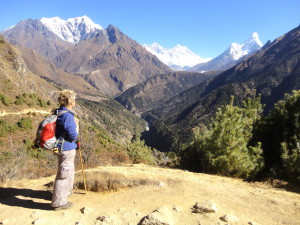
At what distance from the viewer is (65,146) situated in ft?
25.2

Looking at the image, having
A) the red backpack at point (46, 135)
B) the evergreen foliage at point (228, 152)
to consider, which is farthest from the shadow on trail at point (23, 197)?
the evergreen foliage at point (228, 152)

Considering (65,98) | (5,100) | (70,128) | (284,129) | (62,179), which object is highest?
(5,100)

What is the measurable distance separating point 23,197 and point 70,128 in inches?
142

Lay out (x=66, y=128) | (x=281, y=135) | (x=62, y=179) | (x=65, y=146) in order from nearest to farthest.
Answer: (x=66, y=128)
(x=65, y=146)
(x=62, y=179)
(x=281, y=135)

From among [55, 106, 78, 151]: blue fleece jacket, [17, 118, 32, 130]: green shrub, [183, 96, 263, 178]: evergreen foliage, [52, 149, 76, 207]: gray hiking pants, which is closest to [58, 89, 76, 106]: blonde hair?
[55, 106, 78, 151]: blue fleece jacket

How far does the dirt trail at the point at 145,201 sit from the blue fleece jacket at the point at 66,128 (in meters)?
2.00

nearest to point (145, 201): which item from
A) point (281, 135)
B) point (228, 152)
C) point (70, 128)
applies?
point (70, 128)

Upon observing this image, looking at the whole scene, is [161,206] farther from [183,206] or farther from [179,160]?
[179,160]

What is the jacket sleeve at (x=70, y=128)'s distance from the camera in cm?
748

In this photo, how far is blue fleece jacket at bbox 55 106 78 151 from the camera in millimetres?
7500

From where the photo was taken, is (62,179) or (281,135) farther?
(281,135)

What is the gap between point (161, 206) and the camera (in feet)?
25.3

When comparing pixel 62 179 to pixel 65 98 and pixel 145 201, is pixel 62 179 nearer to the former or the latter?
pixel 65 98

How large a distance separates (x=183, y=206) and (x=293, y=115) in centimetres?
1178
